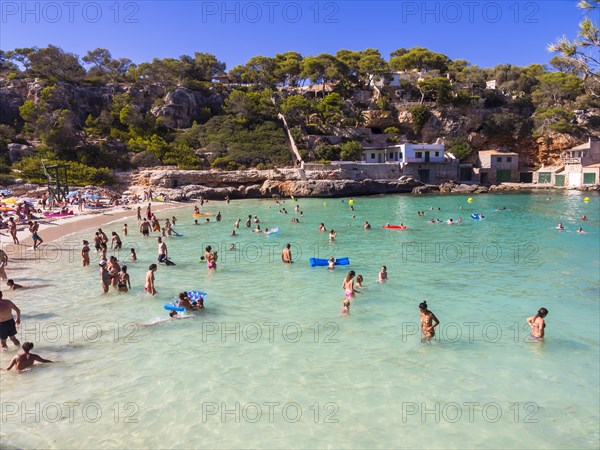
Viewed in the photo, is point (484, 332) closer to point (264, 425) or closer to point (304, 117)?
point (264, 425)

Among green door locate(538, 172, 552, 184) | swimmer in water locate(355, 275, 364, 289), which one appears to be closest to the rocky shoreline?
green door locate(538, 172, 552, 184)

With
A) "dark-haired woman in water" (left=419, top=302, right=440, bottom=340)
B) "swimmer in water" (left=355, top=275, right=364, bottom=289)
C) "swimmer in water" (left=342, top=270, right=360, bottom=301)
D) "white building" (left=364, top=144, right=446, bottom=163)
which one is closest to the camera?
"dark-haired woman in water" (left=419, top=302, right=440, bottom=340)

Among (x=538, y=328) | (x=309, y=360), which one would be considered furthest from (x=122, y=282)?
(x=538, y=328)

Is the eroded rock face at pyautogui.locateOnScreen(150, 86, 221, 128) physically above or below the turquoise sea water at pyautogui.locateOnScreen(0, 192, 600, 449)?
above

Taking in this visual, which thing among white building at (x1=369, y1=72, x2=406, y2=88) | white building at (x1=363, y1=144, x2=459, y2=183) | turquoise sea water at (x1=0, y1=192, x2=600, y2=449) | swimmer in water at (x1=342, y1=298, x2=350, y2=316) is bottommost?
turquoise sea water at (x1=0, y1=192, x2=600, y2=449)

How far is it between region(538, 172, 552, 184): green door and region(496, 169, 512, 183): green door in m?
4.01

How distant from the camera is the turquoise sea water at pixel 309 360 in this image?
664cm

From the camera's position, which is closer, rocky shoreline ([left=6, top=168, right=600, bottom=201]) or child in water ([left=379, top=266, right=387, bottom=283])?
child in water ([left=379, top=266, right=387, bottom=283])

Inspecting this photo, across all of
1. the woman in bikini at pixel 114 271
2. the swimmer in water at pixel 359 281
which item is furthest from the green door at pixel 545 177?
the woman in bikini at pixel 114 271

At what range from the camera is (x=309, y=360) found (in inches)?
351

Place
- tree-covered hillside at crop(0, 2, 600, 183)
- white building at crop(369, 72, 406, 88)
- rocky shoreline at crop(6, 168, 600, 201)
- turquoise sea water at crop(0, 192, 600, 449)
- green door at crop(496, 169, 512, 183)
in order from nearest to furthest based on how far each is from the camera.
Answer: turquoise sea water at crop(0, 192, 600, 449) < rocky shoreline at crop(6, 168, 600, 201) < tree-covered hillside at crop(0, 2, 600, 183) < green door at crop(496, 169, 512, 183) < white building at crop(369, 72, 406, 88)

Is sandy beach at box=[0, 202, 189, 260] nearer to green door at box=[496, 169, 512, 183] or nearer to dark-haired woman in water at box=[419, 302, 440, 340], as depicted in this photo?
dark-haired woman in water at box=[419, 302, 440, 340]

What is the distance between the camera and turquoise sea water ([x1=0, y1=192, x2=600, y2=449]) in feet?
21.8

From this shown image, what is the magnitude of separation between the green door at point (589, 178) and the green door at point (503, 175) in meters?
8.95
